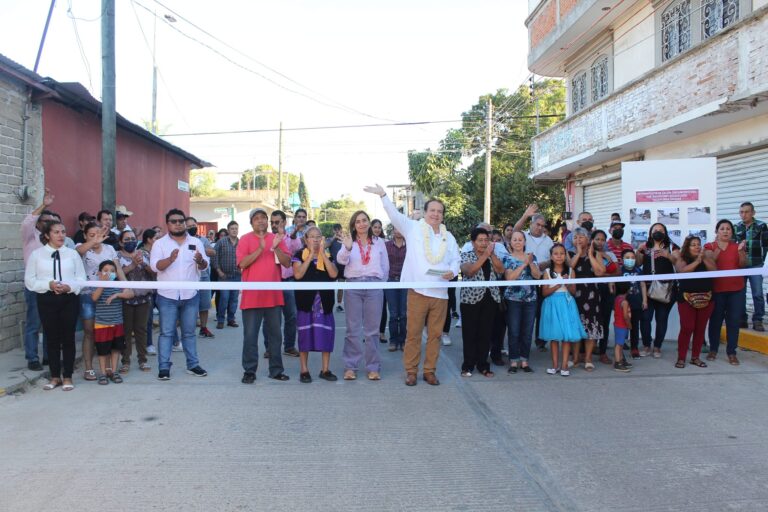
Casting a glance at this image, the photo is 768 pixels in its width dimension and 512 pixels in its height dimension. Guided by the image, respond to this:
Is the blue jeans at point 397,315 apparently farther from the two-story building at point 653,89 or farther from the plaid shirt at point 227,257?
the two-story building at point 653,89

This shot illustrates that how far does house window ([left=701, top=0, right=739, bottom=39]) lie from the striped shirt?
10921 mm

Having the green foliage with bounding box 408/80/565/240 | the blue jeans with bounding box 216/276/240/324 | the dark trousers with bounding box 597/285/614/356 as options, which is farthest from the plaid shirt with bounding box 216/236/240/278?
the green foliage with bounding box 408/80/565/240

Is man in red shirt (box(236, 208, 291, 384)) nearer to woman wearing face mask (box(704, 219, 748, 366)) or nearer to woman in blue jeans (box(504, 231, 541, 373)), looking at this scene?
woman in blue jeans (box(504, 231, 541, 373))

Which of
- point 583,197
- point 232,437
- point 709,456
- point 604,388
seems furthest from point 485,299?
point 583,197

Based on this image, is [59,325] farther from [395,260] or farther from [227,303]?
[227,303]

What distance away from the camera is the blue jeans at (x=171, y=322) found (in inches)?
254

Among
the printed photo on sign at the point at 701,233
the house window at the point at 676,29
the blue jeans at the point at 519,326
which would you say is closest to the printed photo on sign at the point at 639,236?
the printed photo on sign at the point at 701,233

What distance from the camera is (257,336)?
21.0ft

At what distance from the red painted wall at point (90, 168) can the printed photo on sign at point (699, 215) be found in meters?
9.79

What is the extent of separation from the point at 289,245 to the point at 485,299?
3303mm

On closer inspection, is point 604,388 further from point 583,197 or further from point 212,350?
point 583,197

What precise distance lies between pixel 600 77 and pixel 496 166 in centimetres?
1379

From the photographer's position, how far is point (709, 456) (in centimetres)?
418

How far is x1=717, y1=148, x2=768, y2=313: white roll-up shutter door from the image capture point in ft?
33.9
